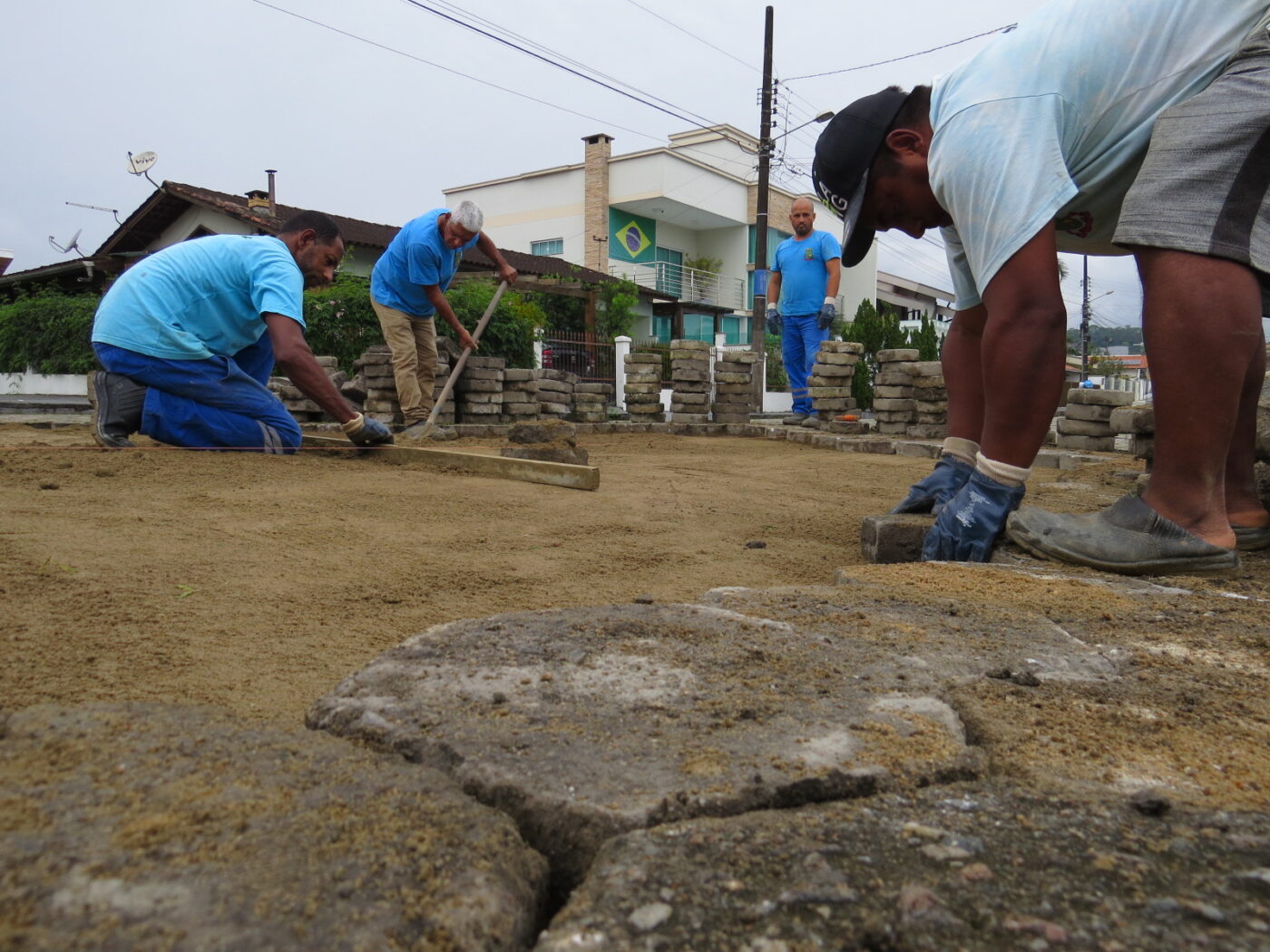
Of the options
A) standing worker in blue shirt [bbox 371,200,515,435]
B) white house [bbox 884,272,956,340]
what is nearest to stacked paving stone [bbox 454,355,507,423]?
standing worker in blue shirt [bbox 371,200,515,435]

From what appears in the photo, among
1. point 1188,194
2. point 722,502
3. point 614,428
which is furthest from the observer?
point 614,428

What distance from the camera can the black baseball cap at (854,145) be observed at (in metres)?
2.25

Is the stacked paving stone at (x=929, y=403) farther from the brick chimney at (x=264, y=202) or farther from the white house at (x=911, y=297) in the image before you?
the white house at (x=911, y=297)

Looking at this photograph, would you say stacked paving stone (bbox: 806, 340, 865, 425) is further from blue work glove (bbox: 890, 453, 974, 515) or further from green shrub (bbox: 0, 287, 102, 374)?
green shrub (bbox: 0, 287, 102, 374)

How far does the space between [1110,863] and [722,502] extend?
113 inches

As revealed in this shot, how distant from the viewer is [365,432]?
4590 millimetres

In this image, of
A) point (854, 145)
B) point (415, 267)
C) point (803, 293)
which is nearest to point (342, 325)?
point (415, 267)

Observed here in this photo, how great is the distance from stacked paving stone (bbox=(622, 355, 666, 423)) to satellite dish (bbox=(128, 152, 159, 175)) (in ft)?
33.9

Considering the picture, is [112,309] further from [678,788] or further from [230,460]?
[678,788]

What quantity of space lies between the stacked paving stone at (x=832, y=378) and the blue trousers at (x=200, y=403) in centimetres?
550

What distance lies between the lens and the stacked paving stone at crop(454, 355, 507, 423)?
784 centimetres

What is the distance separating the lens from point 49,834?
717mm

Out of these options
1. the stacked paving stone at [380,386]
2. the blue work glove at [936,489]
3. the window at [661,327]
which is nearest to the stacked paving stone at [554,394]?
the stacked paving stone at [380,386]

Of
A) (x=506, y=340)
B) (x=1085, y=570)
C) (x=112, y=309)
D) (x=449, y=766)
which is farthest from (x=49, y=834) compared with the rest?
(x=506, y=340)
